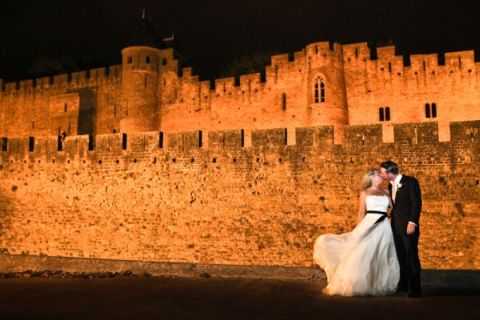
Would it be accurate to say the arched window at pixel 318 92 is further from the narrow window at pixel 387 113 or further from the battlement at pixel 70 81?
the battlement at pixel 70 81

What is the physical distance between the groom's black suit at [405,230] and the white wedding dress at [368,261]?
0.12 meters

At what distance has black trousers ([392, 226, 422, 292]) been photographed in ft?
18.8

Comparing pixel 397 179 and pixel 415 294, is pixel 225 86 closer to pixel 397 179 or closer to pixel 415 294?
pixel 397 179

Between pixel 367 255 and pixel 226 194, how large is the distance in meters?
6.68

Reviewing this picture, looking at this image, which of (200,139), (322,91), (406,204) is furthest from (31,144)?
(322,91)

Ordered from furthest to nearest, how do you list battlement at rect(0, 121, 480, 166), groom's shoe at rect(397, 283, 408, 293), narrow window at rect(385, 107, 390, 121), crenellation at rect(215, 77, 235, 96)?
1. crenellation at rect(215, 77, 235, 96)
2. narrow window at rect(385, 107, 390, 121)
3. battlement at rect(0, 121, 480, 166)
4. groom's shoe at rect(397, 283, 408, 293)

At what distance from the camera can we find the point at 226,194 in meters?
12.3

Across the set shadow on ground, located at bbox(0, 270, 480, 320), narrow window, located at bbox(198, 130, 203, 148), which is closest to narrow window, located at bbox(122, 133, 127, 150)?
narrow window, located at bbox(198, 130, 203, 148)

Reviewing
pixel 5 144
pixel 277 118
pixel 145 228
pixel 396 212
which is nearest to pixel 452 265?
pixel 396 212

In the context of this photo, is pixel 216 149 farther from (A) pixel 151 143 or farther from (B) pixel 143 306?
(B) pixel 143 306

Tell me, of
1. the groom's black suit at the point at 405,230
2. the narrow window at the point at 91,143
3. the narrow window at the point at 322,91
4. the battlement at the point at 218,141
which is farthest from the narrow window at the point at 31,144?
the narrow window at the point at 322,91

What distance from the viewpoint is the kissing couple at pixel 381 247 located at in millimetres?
5809

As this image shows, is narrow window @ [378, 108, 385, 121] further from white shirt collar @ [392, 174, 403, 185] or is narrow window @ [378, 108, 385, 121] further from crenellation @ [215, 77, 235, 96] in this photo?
white shirt collar @ [392, 174, 403, 185]

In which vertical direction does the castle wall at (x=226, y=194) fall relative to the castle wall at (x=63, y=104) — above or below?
below
